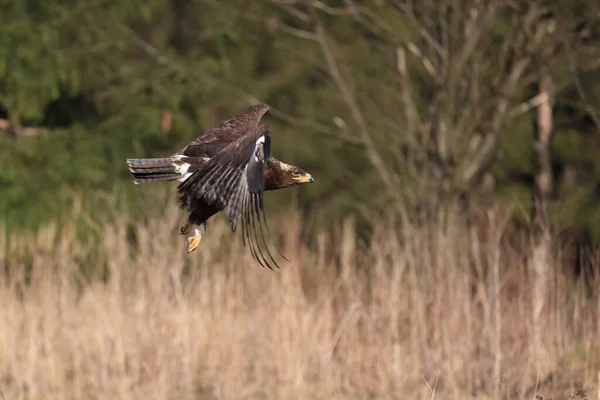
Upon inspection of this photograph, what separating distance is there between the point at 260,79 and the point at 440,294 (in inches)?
291

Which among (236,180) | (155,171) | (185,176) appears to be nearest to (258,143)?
(236,180)

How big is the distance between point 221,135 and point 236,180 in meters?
0.85

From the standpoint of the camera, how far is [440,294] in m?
7.14

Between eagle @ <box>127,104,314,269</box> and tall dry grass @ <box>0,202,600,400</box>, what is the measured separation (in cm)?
175

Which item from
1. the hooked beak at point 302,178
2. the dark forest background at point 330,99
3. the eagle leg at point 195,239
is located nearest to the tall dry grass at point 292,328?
the dark forest background at point 330,99

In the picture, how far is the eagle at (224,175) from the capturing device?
4848 millimetres

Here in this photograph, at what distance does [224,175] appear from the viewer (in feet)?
16.1

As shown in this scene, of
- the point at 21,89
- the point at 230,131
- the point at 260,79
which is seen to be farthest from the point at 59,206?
the point at 230,131

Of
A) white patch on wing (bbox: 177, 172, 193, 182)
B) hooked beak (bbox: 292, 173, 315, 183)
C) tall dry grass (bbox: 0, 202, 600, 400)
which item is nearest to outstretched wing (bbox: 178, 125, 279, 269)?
white patch on wing (bbox: 177, 172, 193, 182)

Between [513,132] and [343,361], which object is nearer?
[343,361]

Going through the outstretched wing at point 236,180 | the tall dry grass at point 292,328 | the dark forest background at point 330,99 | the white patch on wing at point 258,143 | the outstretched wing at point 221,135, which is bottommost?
the tall dry grass at point 292,328

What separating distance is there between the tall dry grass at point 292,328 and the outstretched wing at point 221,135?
1.55 m

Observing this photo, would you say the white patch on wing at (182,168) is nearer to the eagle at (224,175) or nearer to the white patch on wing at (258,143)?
the eagle at (224,175)

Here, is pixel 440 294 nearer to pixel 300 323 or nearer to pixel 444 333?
pixel 444 333
